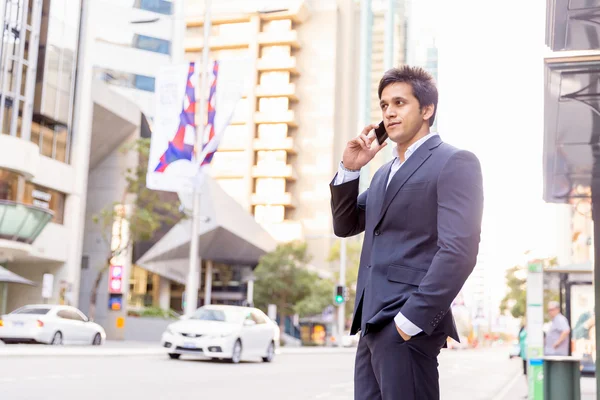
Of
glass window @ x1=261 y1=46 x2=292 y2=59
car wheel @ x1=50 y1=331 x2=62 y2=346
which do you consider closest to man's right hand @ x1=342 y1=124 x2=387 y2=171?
car wheel @ x1=50 y1=331 x2=62 y2=346

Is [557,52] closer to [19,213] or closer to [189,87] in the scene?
[189,87]

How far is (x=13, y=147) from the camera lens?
3556 cm

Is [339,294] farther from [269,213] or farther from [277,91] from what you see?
[277,91]

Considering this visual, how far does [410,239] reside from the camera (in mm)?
3311

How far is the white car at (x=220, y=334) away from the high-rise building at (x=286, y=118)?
216ft

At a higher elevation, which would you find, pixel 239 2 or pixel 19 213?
pixel 239 2

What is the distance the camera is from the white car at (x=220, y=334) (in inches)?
781

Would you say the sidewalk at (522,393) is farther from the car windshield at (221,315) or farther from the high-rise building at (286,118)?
the high-rise building at (286,118)

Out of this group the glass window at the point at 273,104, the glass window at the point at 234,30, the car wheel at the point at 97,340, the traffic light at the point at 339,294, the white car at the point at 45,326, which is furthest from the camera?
the glass window at the point at 234,30

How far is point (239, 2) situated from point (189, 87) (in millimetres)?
A: 68407

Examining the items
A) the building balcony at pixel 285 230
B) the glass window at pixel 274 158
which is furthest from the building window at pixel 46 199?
the glass window at pixel 274 158

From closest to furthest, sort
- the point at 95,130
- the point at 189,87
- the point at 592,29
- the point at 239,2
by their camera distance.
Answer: the point at 592,29 → the point at 189,87 → the point at 95,130 → the point at 239,2

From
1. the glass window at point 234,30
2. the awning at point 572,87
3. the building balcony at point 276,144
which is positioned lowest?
the awning at point 572,87

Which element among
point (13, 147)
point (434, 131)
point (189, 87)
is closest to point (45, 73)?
point (13, 147)
